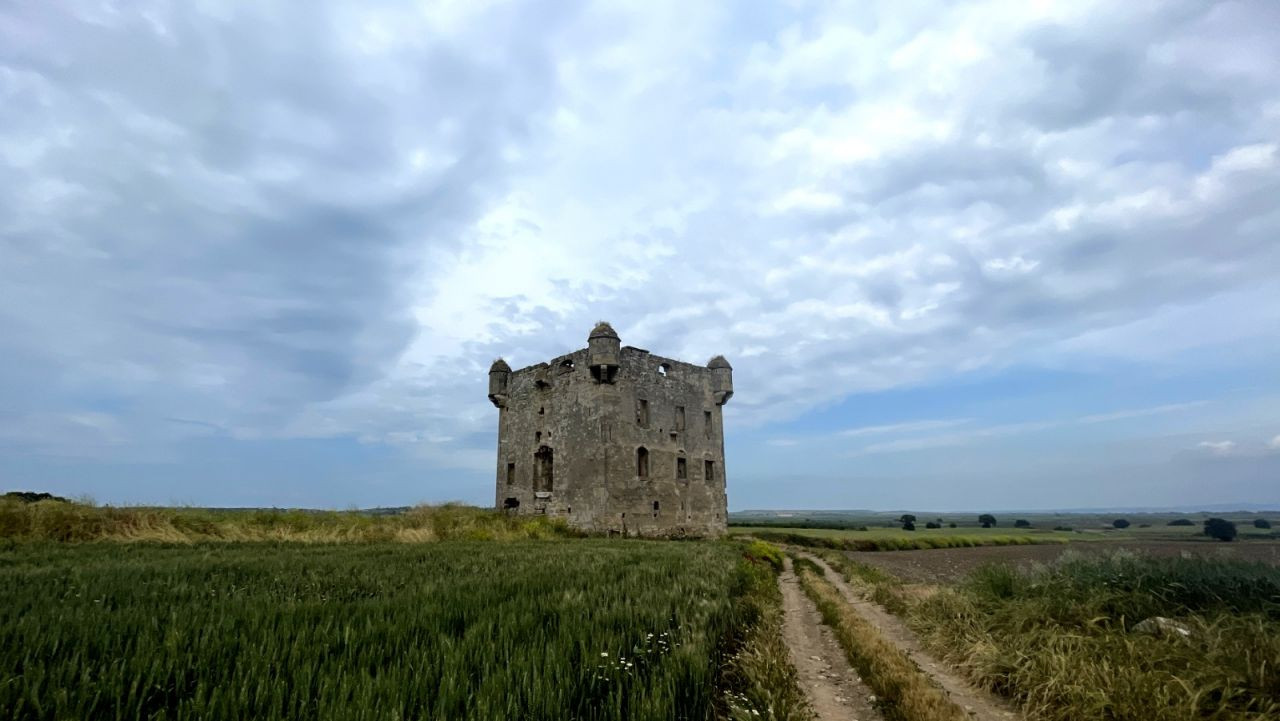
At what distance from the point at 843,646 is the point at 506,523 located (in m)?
20.4

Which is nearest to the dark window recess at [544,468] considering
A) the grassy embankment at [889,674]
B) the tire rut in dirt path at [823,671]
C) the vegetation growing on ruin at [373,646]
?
the tire rut in dirt path at [823,671]

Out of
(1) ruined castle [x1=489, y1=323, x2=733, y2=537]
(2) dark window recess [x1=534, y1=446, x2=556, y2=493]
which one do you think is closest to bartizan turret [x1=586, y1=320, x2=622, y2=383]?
(1) ruined castle [x1=489, y1=323, x2=733, y2=537]

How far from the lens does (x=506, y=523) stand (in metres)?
26.1

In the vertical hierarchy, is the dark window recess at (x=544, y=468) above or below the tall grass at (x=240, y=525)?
above

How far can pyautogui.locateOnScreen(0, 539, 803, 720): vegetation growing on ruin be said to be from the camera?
11.2 feet

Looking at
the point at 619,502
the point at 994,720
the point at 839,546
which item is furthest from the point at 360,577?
the point at 839,546

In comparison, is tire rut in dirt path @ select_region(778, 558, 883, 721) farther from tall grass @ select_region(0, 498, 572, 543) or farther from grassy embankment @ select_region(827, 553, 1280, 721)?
tall grass @ select_region(0, 498, 572, 543)

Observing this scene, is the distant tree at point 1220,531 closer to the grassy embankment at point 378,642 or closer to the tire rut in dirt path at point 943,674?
the tire rut in dirt path at point 943,674

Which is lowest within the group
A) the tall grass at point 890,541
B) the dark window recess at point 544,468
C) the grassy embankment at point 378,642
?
the tall grass at point 890,541

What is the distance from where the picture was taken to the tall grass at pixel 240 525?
1564 cm

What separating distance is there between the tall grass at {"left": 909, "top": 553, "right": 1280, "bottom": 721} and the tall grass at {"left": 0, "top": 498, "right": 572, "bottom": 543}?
1806 cm

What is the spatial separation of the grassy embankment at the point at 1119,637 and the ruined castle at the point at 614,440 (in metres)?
18.6

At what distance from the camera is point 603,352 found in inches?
1080

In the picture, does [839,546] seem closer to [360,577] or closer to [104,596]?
[360,577]
